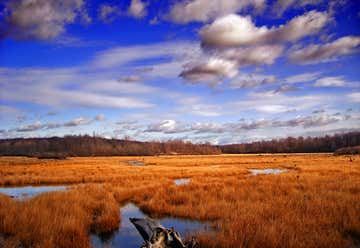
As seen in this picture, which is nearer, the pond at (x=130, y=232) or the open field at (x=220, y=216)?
the open field at (x=220, y=216)

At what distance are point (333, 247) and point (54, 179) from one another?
25.0 metres

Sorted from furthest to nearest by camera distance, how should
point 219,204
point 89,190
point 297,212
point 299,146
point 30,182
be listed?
point 299,146 → point 30,182 → point 89,190 → point 219,204 → point 297,212

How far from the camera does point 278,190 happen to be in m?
17.3

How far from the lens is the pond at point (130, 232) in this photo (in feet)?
30.5

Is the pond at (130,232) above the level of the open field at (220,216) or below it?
below

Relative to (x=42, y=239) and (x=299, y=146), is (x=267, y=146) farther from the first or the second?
(x=42, y=239)

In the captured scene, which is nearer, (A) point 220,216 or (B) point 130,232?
(B) point 130,232

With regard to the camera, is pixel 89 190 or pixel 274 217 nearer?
pixel 274 217

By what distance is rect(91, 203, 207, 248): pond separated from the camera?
9.29 metres

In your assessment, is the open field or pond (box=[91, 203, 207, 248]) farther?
pond (box=[91, 203, 207, 248])

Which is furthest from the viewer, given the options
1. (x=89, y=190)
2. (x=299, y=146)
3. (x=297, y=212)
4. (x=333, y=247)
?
(x=299, y=146)

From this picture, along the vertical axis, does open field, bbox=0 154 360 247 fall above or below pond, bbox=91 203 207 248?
above

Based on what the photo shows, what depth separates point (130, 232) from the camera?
414 inches

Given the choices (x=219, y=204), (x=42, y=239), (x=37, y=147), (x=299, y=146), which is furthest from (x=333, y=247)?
(x=37, y=147)
